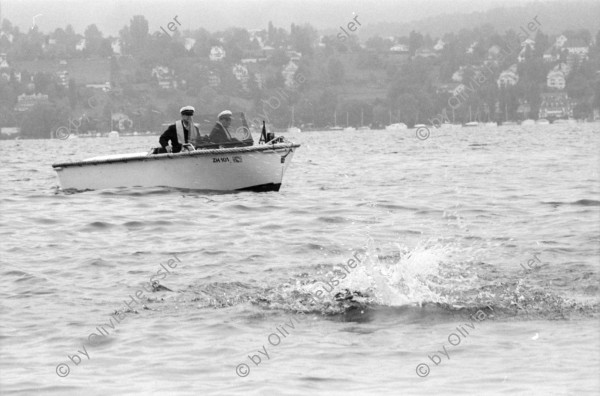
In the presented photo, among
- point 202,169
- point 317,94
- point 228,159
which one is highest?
point 228,159

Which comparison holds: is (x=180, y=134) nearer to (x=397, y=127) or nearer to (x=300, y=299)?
(x=300, y=299)

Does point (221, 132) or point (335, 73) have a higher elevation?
point (221, 132)

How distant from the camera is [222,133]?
2264 cm

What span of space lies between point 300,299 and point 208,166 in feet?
37.9

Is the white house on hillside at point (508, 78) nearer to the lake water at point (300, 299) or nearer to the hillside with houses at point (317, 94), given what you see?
the hillside with houses at point (317, 94)

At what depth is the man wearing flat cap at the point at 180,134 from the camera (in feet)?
73.5

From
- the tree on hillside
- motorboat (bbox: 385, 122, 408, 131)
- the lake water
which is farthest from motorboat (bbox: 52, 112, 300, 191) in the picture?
the tree on hillside

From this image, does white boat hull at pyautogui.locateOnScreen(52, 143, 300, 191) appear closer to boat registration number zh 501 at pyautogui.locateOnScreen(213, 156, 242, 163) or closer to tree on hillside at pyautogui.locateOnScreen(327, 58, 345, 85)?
boat registration number zh 501 at pyautogui.locateOnScreen(213, 156, 242, 163)

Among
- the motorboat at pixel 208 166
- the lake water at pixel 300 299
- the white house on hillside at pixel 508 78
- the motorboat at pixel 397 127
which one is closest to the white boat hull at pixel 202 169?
the motorboat at pixel 208 166

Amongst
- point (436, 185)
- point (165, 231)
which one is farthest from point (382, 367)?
point (436, 185)

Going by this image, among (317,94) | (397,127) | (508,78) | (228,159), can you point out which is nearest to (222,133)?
(228,159)

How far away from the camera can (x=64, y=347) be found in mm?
9336

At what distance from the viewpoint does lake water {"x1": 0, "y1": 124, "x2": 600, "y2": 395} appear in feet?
27.4

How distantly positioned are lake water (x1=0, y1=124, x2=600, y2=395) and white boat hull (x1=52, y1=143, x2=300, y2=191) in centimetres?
129
